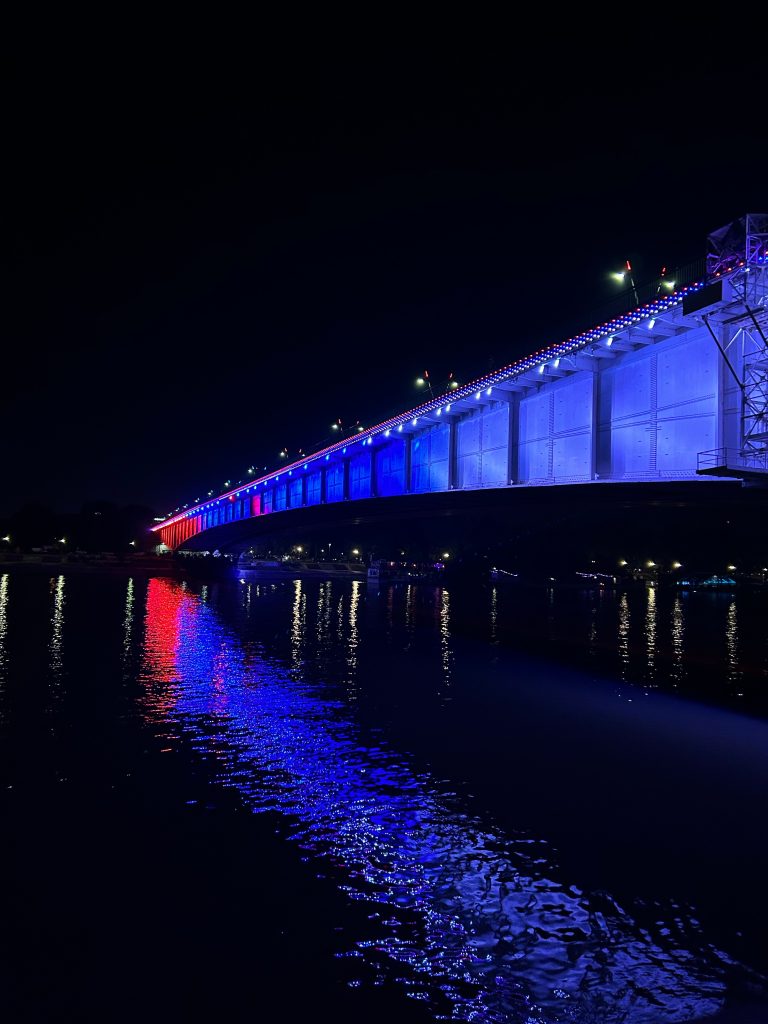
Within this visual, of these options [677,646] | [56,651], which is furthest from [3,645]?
[677,646]

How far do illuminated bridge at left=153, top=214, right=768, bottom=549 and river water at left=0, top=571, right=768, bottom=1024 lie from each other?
8.71m

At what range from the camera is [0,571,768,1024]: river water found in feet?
21.0

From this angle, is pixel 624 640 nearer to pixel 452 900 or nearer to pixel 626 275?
pixel 626 275

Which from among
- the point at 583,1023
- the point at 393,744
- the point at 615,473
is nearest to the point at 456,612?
the point at 615,473

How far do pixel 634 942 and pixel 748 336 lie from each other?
66.2 feet

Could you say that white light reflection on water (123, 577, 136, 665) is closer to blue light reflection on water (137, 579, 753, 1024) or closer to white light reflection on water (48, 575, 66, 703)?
white light reflection on water (48, 575, 66, 703)

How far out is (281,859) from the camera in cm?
888

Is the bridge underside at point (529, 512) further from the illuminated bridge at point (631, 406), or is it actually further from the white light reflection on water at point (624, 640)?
the white light reflection on water at point (624, 640)

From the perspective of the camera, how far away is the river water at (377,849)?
252 inches

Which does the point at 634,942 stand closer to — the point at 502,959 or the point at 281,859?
the point at 502,959

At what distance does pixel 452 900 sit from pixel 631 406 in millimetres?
22879

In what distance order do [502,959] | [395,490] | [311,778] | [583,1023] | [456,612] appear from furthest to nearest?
[456,612] → [395,490] → [311,778] → [502,959] → [583,1023]

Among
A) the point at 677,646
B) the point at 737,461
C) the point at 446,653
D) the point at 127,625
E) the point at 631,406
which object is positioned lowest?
the point at 677,646

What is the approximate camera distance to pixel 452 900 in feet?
26.0
